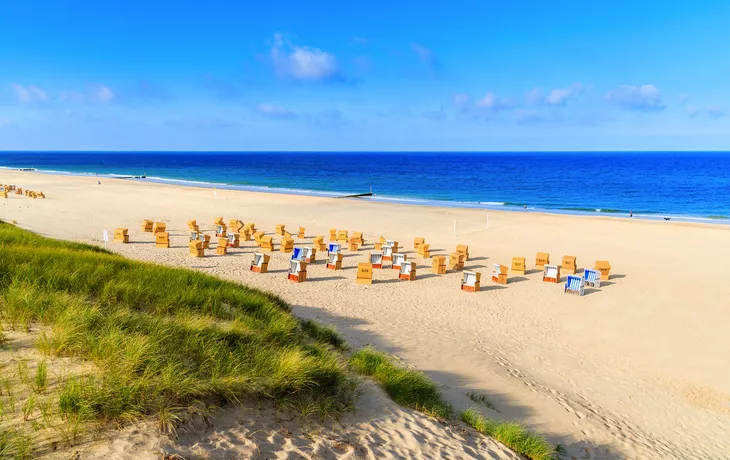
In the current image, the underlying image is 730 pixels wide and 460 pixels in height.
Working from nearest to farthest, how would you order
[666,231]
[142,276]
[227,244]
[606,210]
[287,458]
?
[287,458] < [142,276] < [227,244] < [666,231] < [606,210]

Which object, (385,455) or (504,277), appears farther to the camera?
(504,277)

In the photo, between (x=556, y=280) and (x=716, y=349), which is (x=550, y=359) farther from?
(x=556, y=280)

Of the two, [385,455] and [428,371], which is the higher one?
[385,455]

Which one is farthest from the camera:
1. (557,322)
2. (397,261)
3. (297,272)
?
(397,261)

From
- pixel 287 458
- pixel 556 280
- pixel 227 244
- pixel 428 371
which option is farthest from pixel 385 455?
pixel 227 244

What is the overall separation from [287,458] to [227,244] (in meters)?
14.7

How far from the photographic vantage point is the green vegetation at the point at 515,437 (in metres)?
5.29

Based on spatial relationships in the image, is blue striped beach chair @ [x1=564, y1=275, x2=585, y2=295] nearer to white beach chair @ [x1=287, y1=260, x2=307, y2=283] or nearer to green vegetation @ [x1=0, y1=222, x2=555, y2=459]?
white beach chair @ [x1=287, y1=260, x2=307, y2=283]

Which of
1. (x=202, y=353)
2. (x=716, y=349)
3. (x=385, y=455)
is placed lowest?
(x=716, y=349)

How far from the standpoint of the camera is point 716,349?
10.3 metres

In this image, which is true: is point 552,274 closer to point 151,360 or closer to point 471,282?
point 471,282

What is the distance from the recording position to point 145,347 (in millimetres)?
4672

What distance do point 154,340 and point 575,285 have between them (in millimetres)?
12200

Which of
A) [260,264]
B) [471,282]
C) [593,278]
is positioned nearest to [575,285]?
[593,278]
